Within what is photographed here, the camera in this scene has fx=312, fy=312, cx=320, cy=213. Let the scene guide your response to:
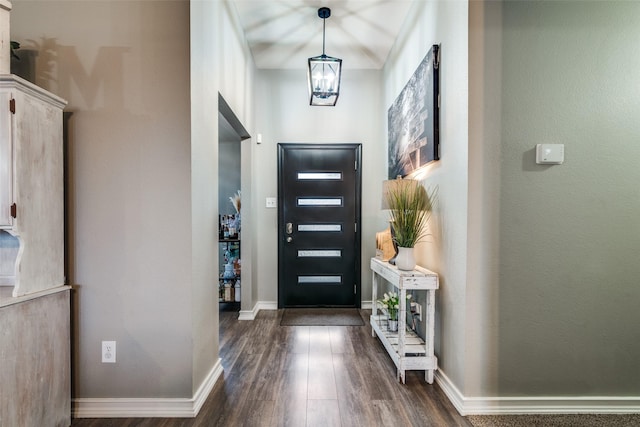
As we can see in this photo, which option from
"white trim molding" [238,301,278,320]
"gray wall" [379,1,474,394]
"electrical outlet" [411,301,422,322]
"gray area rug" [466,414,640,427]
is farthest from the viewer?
"white trim molding" [238,301,278,320]

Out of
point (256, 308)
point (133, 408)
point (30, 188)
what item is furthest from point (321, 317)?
point (30, 188)

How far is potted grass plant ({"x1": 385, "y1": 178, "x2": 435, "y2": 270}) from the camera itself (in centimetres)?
223

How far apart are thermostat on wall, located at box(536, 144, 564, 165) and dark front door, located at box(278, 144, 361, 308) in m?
2.22

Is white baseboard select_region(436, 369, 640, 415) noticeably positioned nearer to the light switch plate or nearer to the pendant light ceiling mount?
the pendant light ceiling mount

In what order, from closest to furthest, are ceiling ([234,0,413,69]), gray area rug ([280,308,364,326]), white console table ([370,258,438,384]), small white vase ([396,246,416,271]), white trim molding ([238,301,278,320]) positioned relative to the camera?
1. white console table ([370,258,438,384])
2. small white vase ([396,246,416,271])
3. ceiling ([234,0,413,69])
4. gray area rug ([280,308,364,326])
5. white trim molding ([238,301,278,320])

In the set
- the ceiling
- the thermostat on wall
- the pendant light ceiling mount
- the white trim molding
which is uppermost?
the ceiling

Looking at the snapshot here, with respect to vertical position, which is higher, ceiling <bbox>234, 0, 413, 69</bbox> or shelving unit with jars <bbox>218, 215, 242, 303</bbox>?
ceiling <bbox>234, 0, 413, 69</bbox>

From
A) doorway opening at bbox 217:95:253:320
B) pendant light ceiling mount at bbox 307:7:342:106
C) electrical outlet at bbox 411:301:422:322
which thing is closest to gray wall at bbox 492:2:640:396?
electrical outlet at bbox 411:301:422:322

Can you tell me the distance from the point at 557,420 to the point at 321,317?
7.18 feet

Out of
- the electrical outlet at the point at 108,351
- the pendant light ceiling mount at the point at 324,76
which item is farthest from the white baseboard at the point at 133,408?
the pendant light ceiling mount at the point at 324,76

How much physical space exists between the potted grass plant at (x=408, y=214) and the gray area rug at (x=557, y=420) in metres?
0.95

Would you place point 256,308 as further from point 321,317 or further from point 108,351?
point 108,351

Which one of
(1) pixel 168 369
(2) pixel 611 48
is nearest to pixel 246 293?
(1) pixel 168 369

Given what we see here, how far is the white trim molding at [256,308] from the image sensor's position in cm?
345
